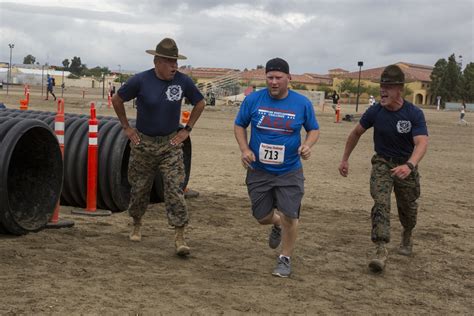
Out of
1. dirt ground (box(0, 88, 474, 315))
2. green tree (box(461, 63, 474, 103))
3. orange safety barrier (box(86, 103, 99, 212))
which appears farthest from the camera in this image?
green tree (box(461, 63, 474, 103))

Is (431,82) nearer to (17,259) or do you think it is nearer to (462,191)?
(462,191)

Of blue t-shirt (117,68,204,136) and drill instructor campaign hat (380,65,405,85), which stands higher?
drill instructor campaign hat (380,65,405,85)

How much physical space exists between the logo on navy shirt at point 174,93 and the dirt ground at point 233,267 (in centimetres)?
150

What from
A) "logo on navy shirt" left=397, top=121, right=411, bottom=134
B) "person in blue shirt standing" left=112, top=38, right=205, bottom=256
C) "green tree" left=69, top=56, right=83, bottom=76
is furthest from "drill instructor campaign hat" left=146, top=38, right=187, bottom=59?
"green tree" left=69, top=56, right=83, bottom=76

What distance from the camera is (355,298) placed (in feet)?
17.7

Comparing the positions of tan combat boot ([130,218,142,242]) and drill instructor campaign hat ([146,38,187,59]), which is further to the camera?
tan combat boot ([130,218,142,242])

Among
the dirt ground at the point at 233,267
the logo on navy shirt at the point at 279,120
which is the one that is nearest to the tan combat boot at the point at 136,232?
the dirt ground at the point at 233,267

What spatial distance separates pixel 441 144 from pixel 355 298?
63.6 ft

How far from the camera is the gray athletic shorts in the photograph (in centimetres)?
586

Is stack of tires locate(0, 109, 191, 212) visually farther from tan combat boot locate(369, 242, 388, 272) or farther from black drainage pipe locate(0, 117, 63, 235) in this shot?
tan combat boot locate(369, 242, 388, 272)

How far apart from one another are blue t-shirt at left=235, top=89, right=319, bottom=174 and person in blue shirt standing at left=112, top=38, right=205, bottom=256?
862mm

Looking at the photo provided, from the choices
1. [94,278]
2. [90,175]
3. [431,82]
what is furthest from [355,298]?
[431,82]

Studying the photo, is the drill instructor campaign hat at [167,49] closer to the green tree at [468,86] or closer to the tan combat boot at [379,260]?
the tan combat boot at [379,260]

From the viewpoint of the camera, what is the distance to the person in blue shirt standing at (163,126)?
6371mm
